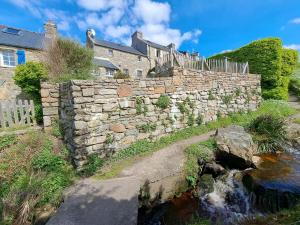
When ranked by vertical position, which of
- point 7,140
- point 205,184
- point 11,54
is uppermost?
point 11,54

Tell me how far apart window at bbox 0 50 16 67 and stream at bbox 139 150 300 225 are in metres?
16.2

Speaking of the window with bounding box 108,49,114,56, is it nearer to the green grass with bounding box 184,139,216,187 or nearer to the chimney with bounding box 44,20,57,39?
the chimney with bounding box 44,20,57,39

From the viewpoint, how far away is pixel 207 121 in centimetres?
836

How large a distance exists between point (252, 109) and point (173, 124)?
5765mm

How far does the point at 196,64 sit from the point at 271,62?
5.97m

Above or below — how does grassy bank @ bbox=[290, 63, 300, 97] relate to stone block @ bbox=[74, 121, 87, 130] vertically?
above

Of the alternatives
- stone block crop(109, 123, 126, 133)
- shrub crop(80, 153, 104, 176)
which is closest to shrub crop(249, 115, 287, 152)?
stone block crop(109, 123, 126, 133)

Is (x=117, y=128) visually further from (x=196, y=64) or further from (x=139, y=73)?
(x=139, y=73)

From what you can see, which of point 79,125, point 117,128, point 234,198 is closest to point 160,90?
point 117,128

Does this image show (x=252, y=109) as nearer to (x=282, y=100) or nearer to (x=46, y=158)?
(x=282, y=100)

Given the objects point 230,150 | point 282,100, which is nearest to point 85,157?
point 230,150

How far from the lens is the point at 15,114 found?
6.28m

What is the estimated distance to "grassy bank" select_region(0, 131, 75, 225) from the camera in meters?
3.54

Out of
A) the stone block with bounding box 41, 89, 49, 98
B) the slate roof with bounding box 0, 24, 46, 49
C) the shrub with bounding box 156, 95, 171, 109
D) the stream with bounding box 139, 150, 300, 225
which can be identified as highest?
the slate roof with bounding box 0, 24, 46, 49
